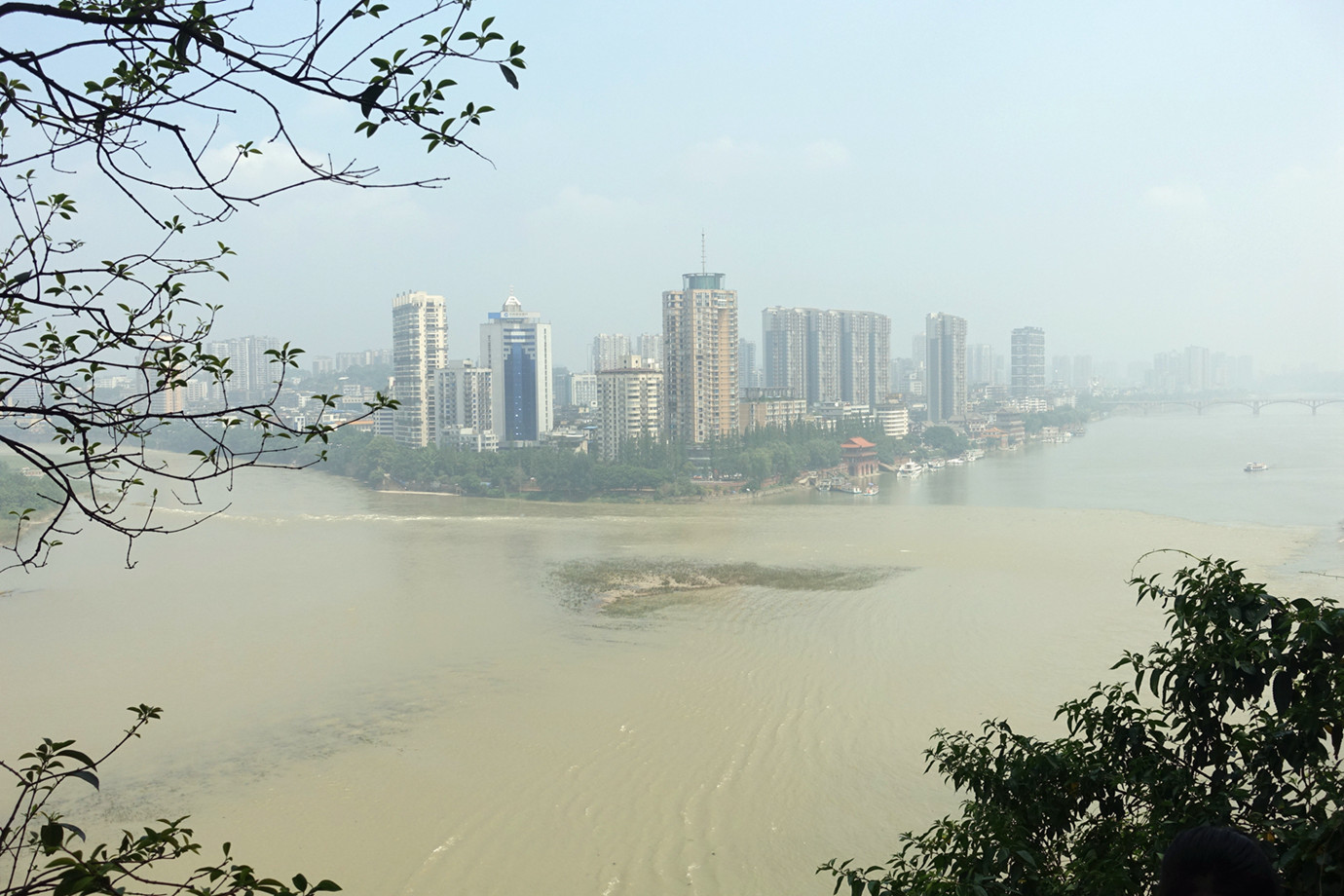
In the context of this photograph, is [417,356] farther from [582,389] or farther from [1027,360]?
[1027,360]

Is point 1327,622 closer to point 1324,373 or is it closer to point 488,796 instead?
point 488,796

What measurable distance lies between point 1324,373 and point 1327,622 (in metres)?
18.1

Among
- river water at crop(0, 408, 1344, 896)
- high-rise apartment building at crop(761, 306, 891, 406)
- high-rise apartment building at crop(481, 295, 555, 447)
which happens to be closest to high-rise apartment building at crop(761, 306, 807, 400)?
high-rise apartment building at crop(761, 306, 891, 406)

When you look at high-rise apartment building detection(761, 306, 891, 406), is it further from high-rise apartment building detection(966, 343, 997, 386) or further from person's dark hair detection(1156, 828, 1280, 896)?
person's dark hair detection(1156, 828, 1280, 896)

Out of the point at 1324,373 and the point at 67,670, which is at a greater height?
the point at 1324,373

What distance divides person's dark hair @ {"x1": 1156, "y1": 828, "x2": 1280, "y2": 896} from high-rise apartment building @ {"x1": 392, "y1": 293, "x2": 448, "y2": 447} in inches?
651

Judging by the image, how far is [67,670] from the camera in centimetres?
475

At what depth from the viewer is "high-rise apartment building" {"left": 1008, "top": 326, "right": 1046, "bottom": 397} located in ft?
107

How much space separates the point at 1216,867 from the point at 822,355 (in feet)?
86.3

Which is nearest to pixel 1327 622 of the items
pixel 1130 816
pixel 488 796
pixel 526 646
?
pixel 1130 816

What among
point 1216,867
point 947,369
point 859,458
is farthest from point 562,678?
point 947,369

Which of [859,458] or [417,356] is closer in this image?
[859,458]

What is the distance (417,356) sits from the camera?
56.6 feet

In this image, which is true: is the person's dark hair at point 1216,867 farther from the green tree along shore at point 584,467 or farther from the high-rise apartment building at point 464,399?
the high-rise apartment building at point 464,399
